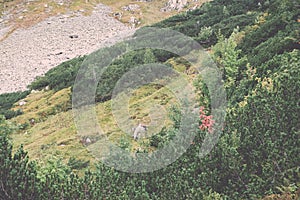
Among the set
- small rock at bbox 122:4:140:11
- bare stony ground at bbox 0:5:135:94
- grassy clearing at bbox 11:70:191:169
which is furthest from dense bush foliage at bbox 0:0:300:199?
small rock at bbox 122:4:140:11

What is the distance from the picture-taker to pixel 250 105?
1886 centimetres

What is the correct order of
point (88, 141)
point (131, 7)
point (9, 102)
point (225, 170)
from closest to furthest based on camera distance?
point (225, 170) < point (88, 141) < point (9, 102) < point (131, 7)

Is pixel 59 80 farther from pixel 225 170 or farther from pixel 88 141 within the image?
pixel 225 170

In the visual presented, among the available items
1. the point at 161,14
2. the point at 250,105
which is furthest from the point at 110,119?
the point at 161,14

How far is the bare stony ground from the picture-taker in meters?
84.8

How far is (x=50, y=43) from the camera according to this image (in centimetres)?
10019

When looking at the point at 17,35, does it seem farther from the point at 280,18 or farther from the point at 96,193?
the point at 96,193

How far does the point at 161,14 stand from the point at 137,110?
3485 inches

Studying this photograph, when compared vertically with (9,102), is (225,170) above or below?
above

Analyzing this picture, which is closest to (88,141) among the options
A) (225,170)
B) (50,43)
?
(225,170)

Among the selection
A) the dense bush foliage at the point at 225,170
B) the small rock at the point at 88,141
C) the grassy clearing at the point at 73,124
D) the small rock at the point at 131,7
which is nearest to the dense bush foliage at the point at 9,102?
the grassy clearing at the point at 73,124

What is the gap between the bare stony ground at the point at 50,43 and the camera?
84.8m

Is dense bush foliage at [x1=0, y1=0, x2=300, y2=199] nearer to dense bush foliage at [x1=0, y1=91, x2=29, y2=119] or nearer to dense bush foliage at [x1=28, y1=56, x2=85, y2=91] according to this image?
dense bush foliage at [x1=0, y1=91, x2=29, y2=119]

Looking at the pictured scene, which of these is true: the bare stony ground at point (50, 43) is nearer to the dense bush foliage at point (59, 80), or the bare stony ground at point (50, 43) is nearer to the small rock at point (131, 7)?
the dense bush foliage at point (59, 80)
